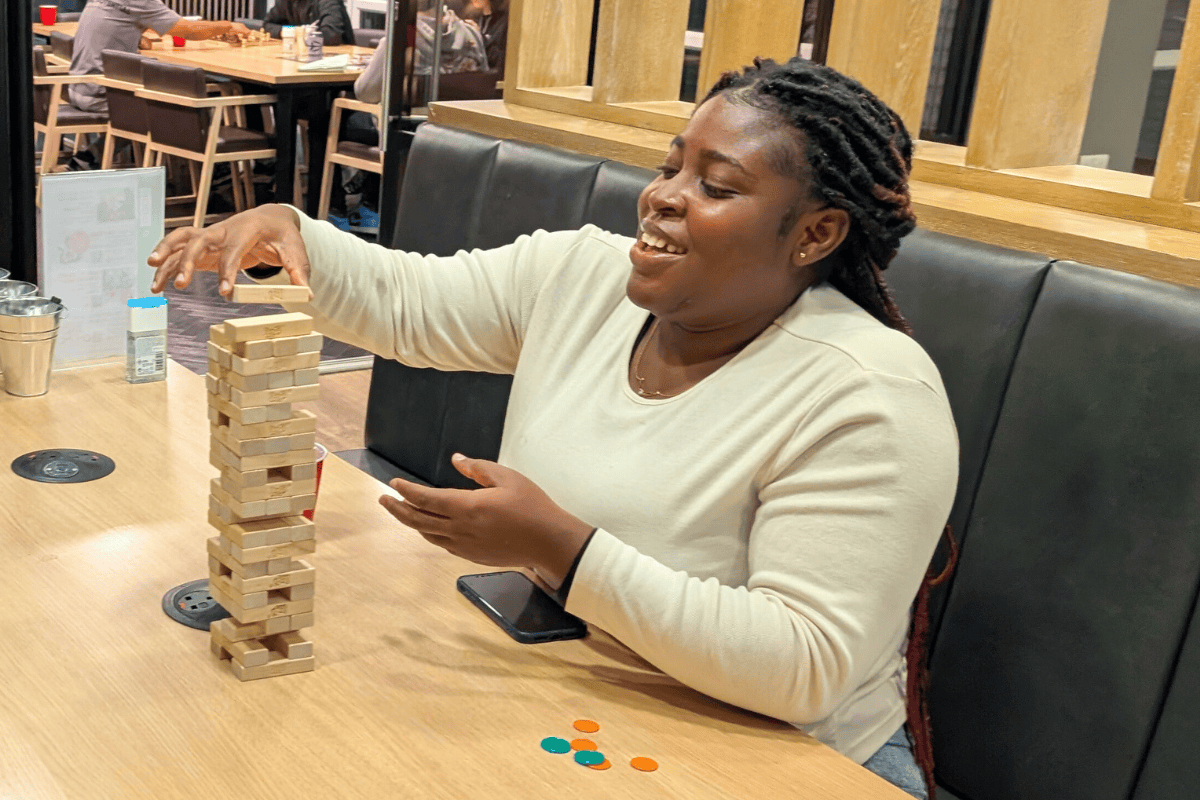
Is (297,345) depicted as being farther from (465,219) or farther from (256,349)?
(465,219)

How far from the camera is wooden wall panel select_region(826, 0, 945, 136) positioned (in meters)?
1.98

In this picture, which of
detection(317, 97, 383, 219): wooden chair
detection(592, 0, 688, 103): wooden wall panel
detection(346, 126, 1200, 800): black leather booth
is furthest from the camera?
detection(317, 97, 383, 219): wooden chair

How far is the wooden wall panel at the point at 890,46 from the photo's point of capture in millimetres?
1980

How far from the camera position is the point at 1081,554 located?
149 cm

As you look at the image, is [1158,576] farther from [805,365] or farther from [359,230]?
[359,230]

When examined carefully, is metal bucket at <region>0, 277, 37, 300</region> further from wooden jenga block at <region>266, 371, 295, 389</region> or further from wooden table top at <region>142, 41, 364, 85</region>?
wooden table top at <region>142, 41, 364, 85</region>

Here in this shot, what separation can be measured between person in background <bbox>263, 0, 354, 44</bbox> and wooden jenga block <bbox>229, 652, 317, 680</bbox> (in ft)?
21.5

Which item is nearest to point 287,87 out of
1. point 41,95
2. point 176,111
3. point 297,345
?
point 176,111

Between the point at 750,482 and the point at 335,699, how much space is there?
48cm

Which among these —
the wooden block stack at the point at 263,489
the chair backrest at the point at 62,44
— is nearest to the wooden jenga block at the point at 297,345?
the wooden block stack at the point at 263,489

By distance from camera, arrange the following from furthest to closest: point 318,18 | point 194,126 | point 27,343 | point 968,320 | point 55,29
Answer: point 55,29
point 318,18
point 194,126
point 27,343
point 968,320

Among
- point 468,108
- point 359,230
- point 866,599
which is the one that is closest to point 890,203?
point 866,599

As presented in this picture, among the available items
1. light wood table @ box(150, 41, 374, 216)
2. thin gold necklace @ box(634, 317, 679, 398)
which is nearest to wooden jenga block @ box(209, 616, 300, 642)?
thin gold necklace @ box(634, 317, 679, 398)

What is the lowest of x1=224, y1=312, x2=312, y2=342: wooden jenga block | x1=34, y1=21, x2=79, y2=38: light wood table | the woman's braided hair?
x1=224, y1=312, x2=312, y2=342: wooden jenga block
